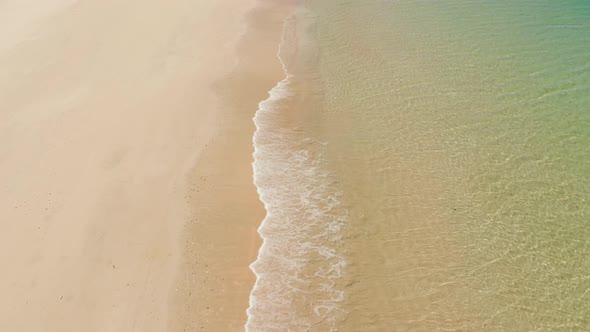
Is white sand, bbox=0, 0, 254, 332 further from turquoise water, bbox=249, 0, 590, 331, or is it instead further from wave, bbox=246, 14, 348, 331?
turquoise water, bbox=249, 0, 590, 331

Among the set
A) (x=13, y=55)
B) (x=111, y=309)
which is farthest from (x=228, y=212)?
(x=13, y=55)

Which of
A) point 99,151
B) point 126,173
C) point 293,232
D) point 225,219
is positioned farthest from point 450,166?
point 99,151

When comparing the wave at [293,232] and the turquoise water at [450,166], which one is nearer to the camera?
the wave at [293,232]

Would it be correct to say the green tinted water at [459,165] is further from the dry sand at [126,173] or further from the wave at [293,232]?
the dry sand at [126,173]

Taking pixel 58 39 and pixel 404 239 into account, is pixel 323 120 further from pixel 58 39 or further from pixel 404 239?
pixel 58 39

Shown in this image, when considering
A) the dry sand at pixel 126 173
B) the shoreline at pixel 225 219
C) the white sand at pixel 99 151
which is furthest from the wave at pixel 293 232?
the white sand at pixel 99 151

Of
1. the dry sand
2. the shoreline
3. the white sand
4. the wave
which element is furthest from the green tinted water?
the white sand
